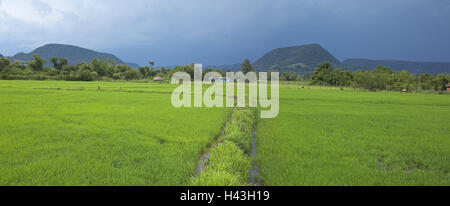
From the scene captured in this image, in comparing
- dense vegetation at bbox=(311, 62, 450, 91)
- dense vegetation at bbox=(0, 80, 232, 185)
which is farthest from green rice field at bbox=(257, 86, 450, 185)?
dense vegetation at bbox=(311, 62, 450, 91)

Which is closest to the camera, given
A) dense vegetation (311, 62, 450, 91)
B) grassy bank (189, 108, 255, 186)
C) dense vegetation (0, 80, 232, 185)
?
grassy bank (189, 108, 255, 186)

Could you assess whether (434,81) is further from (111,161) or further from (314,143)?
(111,161)

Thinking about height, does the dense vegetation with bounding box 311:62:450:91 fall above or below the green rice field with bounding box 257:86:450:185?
above

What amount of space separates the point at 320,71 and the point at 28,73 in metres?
77.7

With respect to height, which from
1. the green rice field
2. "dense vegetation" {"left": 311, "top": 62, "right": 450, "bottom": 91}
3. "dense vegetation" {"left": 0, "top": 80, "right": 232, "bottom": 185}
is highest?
"dense vegetation" {"left": 311, "top": 62, "right": 450, "bottom": 91}

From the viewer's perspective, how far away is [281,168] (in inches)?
195

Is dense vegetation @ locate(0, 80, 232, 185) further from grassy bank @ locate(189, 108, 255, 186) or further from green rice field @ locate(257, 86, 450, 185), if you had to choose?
green rice field @ locate(257, 86, 450, 185)

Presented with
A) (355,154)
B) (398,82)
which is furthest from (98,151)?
(398,82)

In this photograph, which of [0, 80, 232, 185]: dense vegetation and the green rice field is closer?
[0, 80, 232, 185]: dense vegetation

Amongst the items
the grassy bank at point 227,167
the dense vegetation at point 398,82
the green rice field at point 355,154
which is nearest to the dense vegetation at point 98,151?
the grassy bank at point 227,167

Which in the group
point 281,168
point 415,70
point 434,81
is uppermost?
point 415,70

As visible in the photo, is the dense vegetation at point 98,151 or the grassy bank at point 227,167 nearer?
the grassy bank at point 227,167

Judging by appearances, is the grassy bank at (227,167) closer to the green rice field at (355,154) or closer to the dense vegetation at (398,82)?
the green rice field at (355,154)
